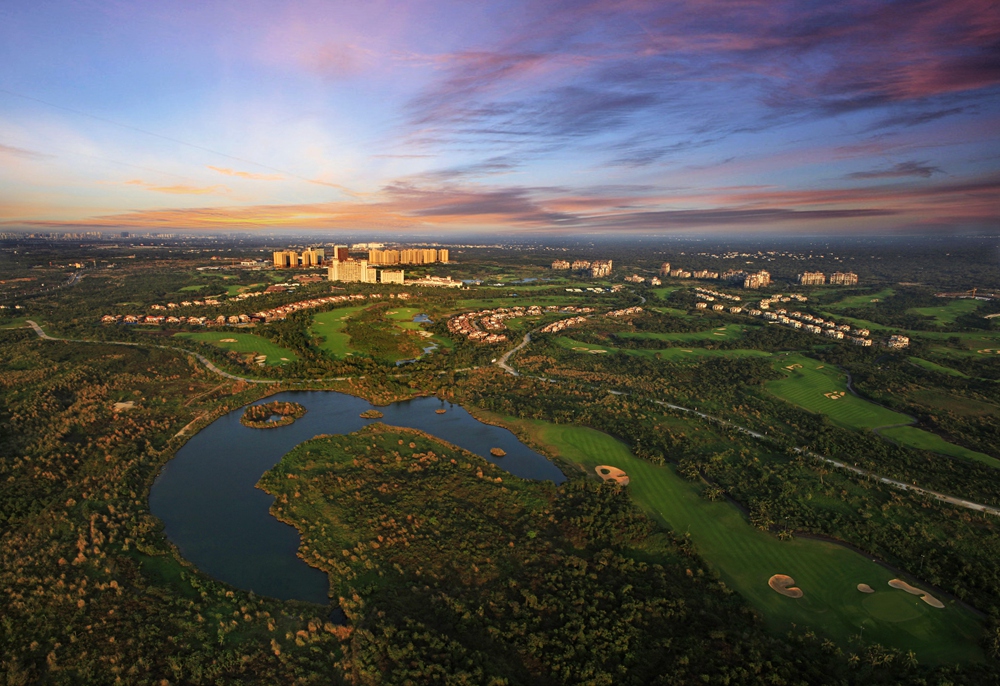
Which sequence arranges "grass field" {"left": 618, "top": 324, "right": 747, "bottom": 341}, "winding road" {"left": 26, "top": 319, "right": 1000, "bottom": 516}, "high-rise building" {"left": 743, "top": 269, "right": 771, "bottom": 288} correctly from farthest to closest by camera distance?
"high-rise building" {"left": 743, "top": 269, "right": 771, "bottom": 288}, "grass field" {"left": 618, "top": 324, "right": 747, "bottom": 341}, "winding road" {"left": 26, "top": 319, "right": 1000, "bottom": 516}

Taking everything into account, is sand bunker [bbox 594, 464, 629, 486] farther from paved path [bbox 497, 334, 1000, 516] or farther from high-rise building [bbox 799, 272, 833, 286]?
high-rise building [bbox 799, 272, 833, 286]

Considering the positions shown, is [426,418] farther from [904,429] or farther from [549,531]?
[904,429]

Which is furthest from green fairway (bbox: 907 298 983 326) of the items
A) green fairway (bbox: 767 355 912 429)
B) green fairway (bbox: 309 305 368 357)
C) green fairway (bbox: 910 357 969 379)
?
green fairway (bbox: 309 305 368 357)

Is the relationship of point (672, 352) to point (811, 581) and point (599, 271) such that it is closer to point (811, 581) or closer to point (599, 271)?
point (811, 581)

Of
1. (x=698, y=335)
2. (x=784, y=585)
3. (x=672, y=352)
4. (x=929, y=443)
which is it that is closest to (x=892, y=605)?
(x=784, y=585)

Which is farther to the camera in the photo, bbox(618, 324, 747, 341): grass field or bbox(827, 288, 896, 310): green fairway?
bbox(827, 288, 896, 310): green fairway

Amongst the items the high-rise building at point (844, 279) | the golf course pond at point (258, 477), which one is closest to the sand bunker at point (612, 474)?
→ the golf course pond at point (258, 477)

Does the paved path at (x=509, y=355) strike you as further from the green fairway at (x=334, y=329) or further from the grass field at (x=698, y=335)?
the green fairway at (x=334, y=329)
